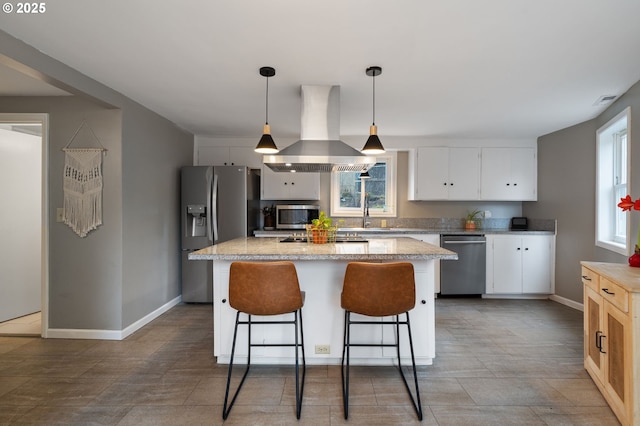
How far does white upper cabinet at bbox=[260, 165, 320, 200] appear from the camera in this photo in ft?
15.3

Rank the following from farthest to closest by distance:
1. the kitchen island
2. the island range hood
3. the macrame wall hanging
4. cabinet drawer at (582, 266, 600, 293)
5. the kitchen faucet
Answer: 1. the kitchen faucet
2. the macrame wall hanging
3. the island range hood
4. the kitchen island
5. cabinet drawer at (582, 266, 600, 293)

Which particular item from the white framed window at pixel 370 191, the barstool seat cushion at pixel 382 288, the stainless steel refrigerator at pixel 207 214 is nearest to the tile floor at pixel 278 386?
the barstool seat cushion at pixel 382 288

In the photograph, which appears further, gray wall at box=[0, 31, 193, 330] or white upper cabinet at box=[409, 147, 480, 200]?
white upper cabinet at box=[409, 147, 480, 200]

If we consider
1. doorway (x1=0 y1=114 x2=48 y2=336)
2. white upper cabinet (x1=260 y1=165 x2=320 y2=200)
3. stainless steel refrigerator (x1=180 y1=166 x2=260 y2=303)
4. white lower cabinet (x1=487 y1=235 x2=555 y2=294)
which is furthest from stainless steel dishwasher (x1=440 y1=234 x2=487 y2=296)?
doorway (x1=0 y1=114 x2=48 y2=336)

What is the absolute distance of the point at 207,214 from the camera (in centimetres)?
406

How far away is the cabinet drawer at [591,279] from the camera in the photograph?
2111 millimetres

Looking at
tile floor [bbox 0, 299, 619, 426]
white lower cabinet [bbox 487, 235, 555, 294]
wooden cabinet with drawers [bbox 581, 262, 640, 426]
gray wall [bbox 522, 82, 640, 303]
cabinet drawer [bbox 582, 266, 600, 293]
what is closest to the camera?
wooden cabinet with drawers [bbox 581, 262, 640, 426]

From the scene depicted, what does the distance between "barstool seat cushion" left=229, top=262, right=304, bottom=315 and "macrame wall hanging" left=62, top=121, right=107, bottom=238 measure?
1869 millimetres

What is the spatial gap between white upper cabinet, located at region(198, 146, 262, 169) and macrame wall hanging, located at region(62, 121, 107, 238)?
1784 mm

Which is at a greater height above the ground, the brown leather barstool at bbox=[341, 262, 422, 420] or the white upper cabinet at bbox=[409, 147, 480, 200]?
the white upper cabinet at bbox=[409, 147, 480, 200]

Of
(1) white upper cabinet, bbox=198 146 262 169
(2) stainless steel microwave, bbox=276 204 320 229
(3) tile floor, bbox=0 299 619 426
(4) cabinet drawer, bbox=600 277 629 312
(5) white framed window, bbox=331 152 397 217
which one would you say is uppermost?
(1) white upper cabinet, bbox=198 146 262 169

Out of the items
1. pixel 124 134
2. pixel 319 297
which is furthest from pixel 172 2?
pixel 319 297

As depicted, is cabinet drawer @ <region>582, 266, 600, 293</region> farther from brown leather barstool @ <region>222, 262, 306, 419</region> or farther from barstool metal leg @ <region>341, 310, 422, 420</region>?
brown leather barstool @ <region>222, 262, 306, 419</region>

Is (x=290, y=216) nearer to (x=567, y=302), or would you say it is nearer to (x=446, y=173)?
(x=446, y=173)
